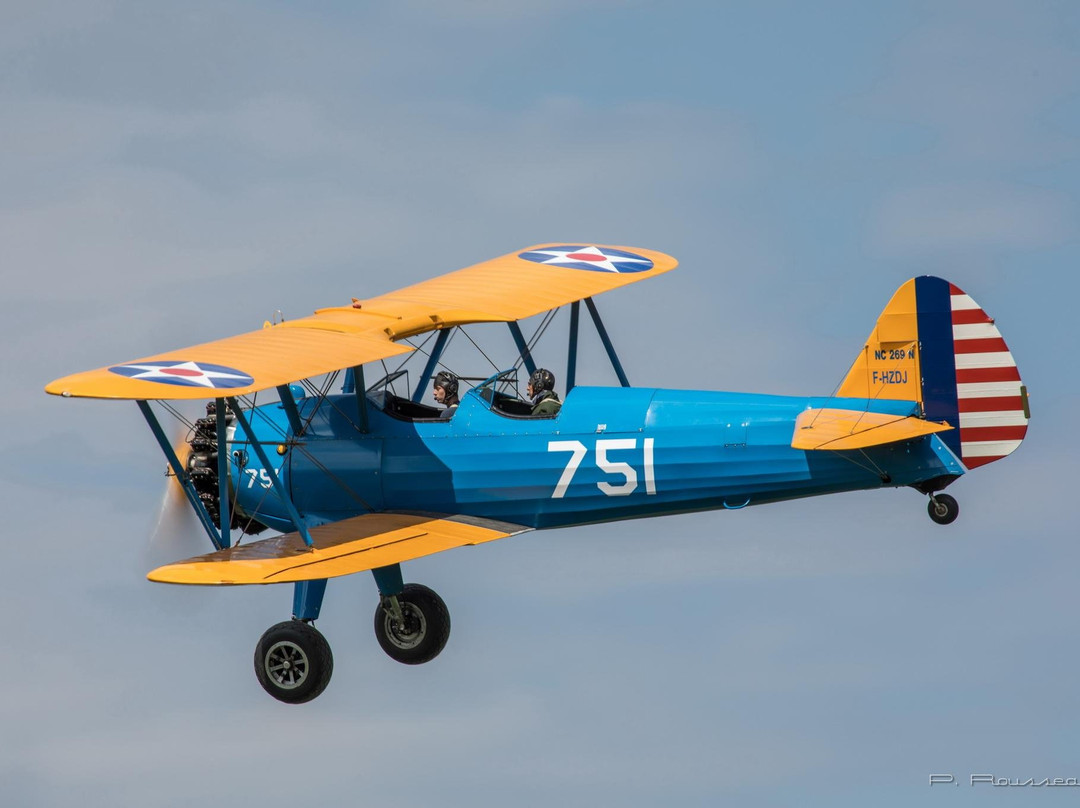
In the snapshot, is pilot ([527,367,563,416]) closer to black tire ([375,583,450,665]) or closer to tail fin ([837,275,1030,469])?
black tire ([375,583,450,665])

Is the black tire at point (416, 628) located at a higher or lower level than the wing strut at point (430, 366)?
lower

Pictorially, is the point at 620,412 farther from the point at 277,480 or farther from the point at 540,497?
the point at 277,480

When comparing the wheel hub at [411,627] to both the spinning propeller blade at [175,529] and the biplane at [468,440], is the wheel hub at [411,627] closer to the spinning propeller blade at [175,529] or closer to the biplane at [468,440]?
the biplane at [468,440]

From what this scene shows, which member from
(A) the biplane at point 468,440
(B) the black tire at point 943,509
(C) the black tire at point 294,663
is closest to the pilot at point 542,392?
(A) the biplane at point 468,440

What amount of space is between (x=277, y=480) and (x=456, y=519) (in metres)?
1.79

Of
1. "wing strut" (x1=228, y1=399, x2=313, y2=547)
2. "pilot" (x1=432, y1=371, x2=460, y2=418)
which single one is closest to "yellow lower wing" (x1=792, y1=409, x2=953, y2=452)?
"pilot" (x1=432, y1=371, x2=460, y2=418)

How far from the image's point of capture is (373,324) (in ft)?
66.7

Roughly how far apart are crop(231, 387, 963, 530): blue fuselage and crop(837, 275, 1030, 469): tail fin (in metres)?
0.19

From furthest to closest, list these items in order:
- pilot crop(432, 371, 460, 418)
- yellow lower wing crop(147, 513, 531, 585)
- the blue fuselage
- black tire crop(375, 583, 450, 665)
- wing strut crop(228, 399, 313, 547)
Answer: black tire crop(375, 583, 450, 665) → pilot crop(432, 371, 460, 418) → the blue fuselage → wing strut crop(228, 399, 313, 547) → yellow lower wing crop(147, 513, 531, 585)

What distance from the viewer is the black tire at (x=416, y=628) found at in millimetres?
21406

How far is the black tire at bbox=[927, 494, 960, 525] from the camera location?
62.5 ft

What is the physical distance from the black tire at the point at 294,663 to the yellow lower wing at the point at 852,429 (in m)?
4.44

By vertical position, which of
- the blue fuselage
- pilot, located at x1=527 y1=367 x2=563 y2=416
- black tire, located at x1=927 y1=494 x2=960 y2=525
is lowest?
black tire, located at x1=927 y1=494 x2=960 y2=525

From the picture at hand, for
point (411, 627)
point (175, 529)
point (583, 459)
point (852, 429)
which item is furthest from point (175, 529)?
point (852, 429)
